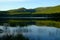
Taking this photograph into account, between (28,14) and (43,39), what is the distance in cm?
6036

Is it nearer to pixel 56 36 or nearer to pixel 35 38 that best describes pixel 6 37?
pixel 35 38

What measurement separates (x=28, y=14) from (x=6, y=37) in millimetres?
63953

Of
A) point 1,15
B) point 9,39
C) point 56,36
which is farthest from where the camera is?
point 1,15

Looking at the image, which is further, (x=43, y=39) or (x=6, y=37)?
(x=43, y=39)

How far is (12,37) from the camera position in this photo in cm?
2366

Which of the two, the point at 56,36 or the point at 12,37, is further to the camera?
the point at 56,36

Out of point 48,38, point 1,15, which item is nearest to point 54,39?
point 48,38

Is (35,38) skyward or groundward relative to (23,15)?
skyward

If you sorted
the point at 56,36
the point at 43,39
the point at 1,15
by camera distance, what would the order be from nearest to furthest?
the point at 43,39 < the point at 56,36 < the point at 1,15

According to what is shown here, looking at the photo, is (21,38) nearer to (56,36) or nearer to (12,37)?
(12,37)

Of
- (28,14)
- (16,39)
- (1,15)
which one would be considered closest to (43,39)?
(16,39)

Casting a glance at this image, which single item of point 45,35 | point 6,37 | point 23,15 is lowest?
point 23,15

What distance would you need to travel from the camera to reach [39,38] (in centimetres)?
2752

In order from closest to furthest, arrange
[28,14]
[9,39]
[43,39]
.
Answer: [9,39] → [43,39] → [28,14]
